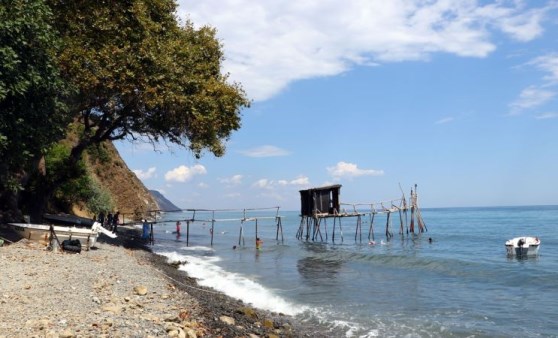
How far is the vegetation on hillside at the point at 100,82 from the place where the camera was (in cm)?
1505

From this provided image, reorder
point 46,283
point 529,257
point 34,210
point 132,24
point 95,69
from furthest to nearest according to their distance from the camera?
point 529,257 → point 34,210 → point 132,24 → point 95,69 → point 46,283

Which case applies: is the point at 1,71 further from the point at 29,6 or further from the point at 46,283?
the point at 46,283

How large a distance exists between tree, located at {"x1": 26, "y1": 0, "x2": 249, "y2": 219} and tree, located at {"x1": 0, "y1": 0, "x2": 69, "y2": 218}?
336 centimetres

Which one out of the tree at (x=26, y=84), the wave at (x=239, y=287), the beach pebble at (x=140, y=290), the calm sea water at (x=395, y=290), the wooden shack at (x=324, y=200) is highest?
the tree at (x=26, y=84)

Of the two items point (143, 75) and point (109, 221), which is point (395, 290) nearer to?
point (143, 75)

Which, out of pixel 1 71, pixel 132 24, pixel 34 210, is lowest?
pixel 34 210

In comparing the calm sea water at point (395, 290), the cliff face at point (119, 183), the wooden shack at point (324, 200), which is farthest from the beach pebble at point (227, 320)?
the cliff face at point (119, 183)

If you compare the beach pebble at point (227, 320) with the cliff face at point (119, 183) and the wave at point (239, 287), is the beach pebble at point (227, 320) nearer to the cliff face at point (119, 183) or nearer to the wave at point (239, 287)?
the wave at point (239, 287)

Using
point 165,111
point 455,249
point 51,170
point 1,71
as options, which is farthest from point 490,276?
point 51,170

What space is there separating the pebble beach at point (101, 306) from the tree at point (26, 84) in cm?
369

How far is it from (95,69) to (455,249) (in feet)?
114

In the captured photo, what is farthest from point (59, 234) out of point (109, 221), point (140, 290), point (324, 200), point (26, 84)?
point (324, 200)

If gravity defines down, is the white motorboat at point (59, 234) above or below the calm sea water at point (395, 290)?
above

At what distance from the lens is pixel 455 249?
41438 millimetres
